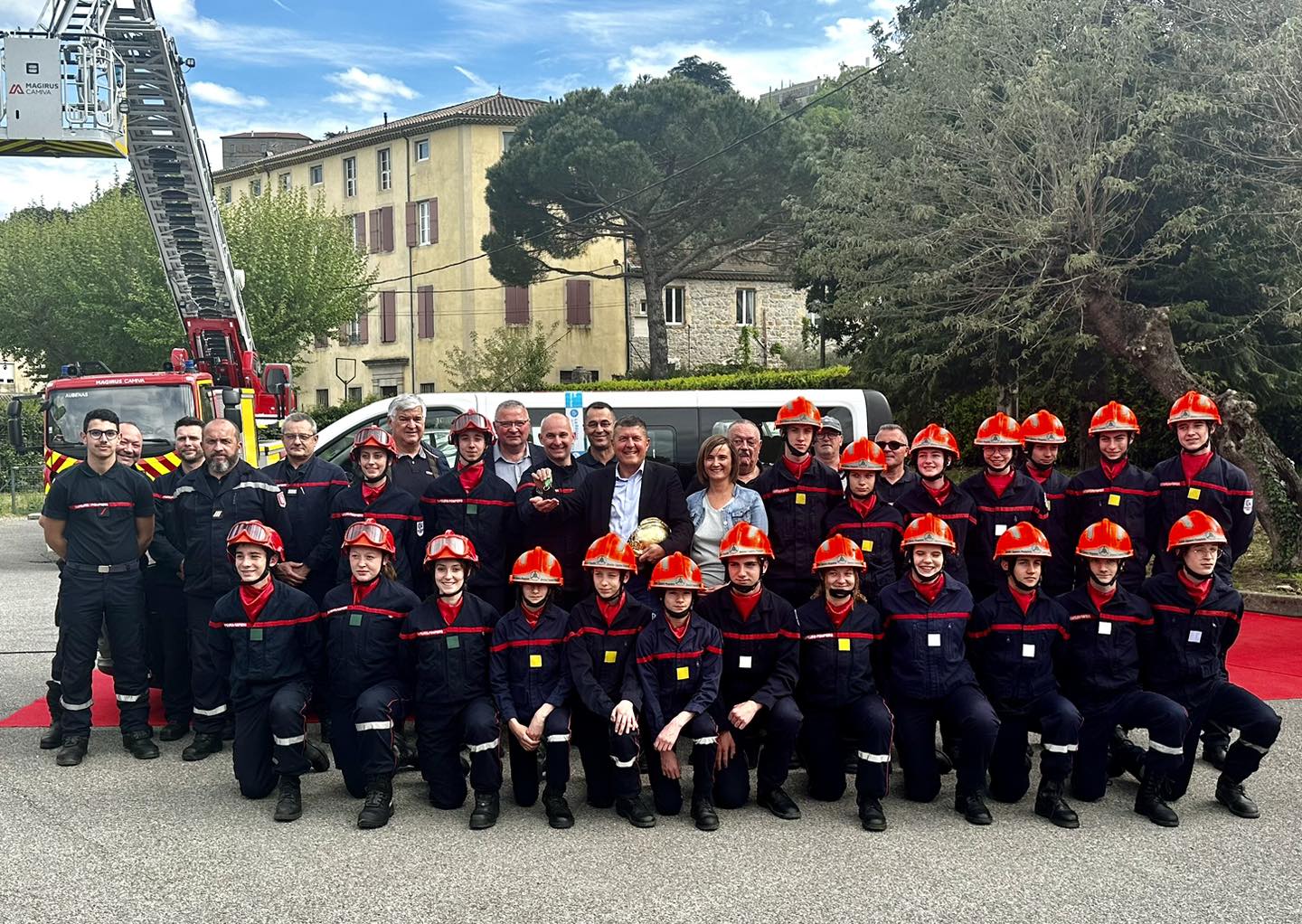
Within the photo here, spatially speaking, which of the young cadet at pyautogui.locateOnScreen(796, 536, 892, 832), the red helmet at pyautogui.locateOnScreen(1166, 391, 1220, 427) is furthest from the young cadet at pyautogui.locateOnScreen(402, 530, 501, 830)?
the red helmet at pyautogui.locateOnScreen(1166, 391, 1220, 427)

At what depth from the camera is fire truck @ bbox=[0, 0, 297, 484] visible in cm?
1416

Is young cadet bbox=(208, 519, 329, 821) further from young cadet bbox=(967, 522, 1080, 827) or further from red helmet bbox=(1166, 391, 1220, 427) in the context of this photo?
red helmet bbox=(1166, 391, 1220, 427)

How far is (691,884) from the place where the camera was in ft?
17.6

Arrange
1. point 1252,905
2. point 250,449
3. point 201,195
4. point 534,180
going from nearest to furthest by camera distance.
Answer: point 1252,905, point 250,449, point 201,195, point 534,180

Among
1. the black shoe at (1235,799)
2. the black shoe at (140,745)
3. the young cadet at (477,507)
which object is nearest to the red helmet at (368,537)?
the young cadet at (477,507)

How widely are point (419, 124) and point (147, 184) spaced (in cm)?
3333

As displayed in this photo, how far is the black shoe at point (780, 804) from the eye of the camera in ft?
20.7

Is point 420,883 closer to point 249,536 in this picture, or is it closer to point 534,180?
point 249,536

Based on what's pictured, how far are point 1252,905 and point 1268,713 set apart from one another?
158 centimetres

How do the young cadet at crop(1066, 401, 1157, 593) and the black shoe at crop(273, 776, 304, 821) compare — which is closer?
the black shoe at crop(273, 776, 304, 821)

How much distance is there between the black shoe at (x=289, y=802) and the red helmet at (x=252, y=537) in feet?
4.09

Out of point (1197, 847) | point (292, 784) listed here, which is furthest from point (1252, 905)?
point (292, 784)

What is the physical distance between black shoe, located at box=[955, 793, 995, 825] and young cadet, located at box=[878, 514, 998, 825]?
0.18 feet

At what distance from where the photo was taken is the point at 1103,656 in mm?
6520
